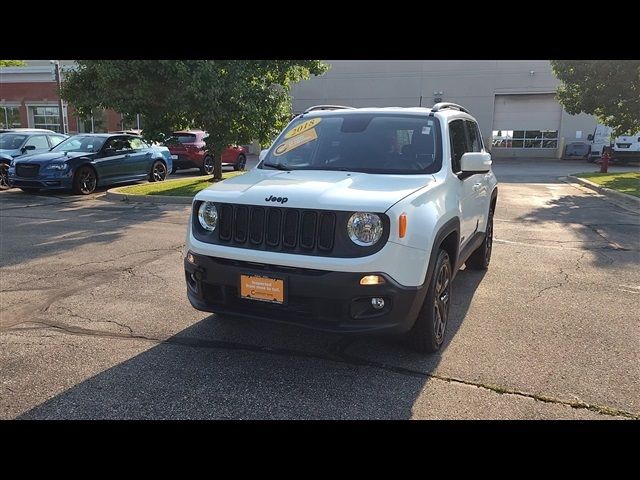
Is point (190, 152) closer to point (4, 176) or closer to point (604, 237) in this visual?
→ point (4, 176)

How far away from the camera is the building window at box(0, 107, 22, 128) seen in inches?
1583

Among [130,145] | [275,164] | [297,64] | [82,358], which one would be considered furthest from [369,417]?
[130,145]

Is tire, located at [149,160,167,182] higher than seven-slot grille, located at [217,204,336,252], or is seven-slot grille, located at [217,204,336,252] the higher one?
seven-slot grille, located at [217,204,336,252]

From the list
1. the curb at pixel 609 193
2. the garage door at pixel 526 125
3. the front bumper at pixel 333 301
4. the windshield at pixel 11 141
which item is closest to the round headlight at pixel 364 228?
the front bumper at pixel 333 301

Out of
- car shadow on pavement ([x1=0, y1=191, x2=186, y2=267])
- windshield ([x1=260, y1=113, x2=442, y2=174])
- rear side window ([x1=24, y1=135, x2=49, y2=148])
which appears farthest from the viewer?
rear side window ([x1=24, y1=135, x2=49, y2=148])

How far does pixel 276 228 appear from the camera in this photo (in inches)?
140

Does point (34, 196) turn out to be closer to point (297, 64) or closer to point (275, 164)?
point (297, 64)

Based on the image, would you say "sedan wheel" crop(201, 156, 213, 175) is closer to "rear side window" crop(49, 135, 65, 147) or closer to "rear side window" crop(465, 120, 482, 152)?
"rear side window" crop(49, 135, 65, 147)

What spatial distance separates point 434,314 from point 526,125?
37084 mm

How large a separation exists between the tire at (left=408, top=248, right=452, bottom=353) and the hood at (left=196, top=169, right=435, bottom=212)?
640 millimetres

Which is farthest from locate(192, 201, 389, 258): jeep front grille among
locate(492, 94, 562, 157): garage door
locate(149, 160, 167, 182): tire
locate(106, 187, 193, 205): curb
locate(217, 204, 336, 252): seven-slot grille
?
locate(492, 94, 562, 157): garage door

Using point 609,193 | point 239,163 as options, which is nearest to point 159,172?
point 239,163

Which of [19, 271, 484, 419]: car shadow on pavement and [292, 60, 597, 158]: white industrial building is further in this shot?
[292, 60, 597, 158]: white industrial building

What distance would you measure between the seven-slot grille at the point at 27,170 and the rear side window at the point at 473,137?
11.3 m
